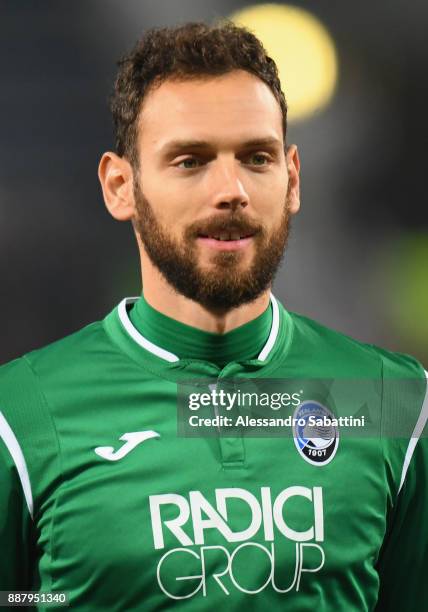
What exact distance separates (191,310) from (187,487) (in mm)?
219

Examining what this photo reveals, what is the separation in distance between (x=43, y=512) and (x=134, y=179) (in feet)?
1.40

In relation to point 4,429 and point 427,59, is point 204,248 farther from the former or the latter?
point 427,59

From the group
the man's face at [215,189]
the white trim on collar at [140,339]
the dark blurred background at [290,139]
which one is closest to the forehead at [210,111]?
the man's face at [215,189]

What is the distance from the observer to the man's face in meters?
1.34

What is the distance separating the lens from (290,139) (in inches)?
91.9

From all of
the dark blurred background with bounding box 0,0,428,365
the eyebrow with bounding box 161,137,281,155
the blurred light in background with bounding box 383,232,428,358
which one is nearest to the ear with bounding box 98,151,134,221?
the eyebrow with bounding box 161,137,281,155

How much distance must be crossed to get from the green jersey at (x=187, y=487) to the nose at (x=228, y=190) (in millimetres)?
172

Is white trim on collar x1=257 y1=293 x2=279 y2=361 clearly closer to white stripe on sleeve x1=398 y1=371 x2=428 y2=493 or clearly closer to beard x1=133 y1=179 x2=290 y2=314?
beard x1=133 y1=179 x2=290 y2=314

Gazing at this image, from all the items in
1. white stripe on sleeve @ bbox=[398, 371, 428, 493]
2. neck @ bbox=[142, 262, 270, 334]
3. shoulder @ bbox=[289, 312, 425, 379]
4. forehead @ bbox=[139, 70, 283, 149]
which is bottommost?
white stripe on sleeve @ bbox=[398, 371, 428, 493]

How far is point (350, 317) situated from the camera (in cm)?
230

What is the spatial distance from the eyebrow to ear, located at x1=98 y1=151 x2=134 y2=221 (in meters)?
0.11

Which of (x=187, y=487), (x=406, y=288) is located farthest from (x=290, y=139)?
(x=187, y=487)

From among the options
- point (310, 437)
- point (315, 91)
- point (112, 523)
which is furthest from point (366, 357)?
point (315, 91)

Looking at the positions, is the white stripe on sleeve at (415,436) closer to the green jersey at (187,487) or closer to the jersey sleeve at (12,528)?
the green jersey at (187,487)
